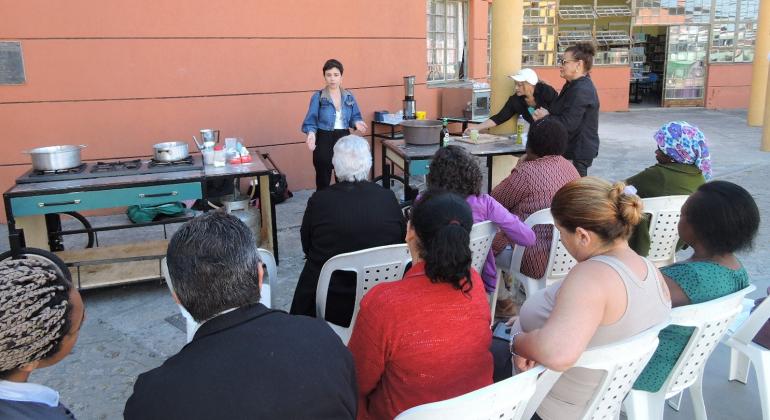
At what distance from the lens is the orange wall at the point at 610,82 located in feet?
47.6

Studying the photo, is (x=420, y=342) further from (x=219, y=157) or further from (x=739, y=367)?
(x=219, y=157)

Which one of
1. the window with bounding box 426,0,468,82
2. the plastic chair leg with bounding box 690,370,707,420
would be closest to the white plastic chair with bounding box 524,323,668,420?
the plastic chair leg with bounding box 690,370,707,420

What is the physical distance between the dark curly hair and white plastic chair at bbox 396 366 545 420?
1.49 metres

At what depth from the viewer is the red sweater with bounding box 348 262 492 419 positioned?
1.62m

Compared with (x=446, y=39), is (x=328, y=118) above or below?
below

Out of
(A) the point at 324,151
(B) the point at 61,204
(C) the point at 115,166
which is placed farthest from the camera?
(A) the point at 324,151

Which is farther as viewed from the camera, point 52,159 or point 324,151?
point 324,151

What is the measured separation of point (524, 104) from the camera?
541 centimetres

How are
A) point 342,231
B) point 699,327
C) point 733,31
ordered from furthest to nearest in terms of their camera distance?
point 733,31 → point 342,231 → point 699,327

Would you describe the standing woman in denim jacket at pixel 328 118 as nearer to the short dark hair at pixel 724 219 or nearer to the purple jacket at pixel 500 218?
the purple jacket at pixel 500 218

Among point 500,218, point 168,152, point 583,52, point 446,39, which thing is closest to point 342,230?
point 500,218

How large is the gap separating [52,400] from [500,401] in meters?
0.98

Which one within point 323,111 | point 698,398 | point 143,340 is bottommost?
point 143,340

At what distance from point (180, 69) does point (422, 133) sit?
2737mm
